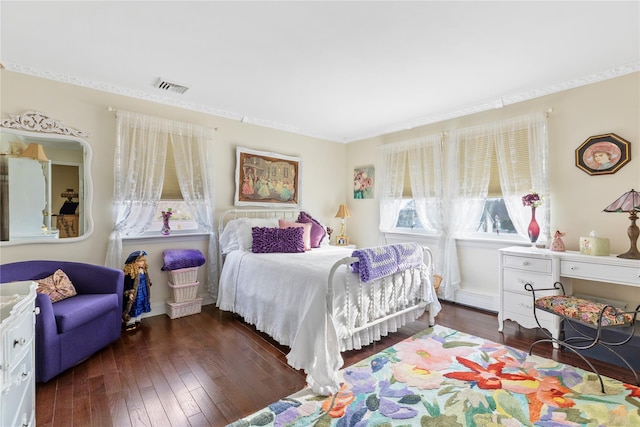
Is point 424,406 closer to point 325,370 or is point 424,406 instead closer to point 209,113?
point 325,370

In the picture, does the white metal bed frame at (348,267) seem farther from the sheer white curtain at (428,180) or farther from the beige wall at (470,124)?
the sheer white curtain at (428,180)

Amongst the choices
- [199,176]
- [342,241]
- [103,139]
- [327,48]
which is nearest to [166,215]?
[199,176]

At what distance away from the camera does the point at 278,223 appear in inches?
159

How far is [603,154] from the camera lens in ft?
9.52

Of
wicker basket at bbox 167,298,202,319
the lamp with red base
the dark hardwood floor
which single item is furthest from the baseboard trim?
wicker basket at bbox 167,298,202,319

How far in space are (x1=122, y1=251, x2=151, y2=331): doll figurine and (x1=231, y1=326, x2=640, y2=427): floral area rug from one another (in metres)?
2.03

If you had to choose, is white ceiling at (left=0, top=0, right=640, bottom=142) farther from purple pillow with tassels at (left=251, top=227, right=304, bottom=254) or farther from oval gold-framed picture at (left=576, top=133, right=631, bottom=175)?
purple pillow with tassels at (left=251, top=227, right=304, bottom=254)

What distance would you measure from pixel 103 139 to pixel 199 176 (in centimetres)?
106

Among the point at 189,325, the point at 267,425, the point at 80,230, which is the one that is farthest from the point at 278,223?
the point at 267,425

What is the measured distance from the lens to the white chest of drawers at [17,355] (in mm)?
1099

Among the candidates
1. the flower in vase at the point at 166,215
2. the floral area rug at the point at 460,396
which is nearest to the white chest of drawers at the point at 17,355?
the floral area rug at the point at 460,396

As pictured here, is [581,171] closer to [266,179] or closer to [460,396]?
[460,396]

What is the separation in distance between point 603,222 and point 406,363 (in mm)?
2500

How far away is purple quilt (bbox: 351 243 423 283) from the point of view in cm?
235
